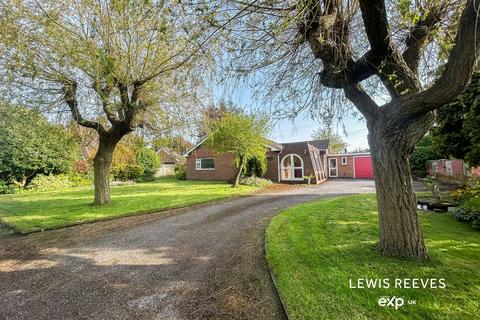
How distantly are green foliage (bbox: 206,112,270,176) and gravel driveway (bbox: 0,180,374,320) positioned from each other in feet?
29.2

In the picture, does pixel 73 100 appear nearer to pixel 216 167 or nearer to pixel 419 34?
pixel 419 34

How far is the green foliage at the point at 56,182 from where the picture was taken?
17.8m

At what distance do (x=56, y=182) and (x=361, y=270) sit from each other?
2238cm

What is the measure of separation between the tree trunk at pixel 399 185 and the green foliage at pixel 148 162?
23.6m

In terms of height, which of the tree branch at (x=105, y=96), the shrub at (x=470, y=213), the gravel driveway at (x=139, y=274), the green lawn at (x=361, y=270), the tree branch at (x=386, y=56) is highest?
the tree branch at (x=105, y=96)

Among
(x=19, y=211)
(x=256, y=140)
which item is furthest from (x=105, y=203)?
(x=256, y=140)

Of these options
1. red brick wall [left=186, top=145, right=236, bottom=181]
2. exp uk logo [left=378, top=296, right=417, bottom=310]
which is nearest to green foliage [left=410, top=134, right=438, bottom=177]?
red brick wall [left=186, top=145, right=236, bottom=181]

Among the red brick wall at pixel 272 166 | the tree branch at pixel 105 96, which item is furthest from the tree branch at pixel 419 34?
the red brick wall at pixel 272 166

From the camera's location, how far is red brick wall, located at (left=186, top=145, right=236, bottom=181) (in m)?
21.7

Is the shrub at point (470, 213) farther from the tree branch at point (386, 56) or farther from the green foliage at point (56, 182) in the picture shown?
the green foliage at point (56, 182)

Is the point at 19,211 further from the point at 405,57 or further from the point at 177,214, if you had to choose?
the point at 405,57

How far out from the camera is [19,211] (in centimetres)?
928

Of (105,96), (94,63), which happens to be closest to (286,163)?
(105,96)

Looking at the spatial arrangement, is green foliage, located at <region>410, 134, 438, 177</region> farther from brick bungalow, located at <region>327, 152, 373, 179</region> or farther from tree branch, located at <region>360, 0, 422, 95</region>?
tree branch, located at <region>360, 0, 422, 95</region>
